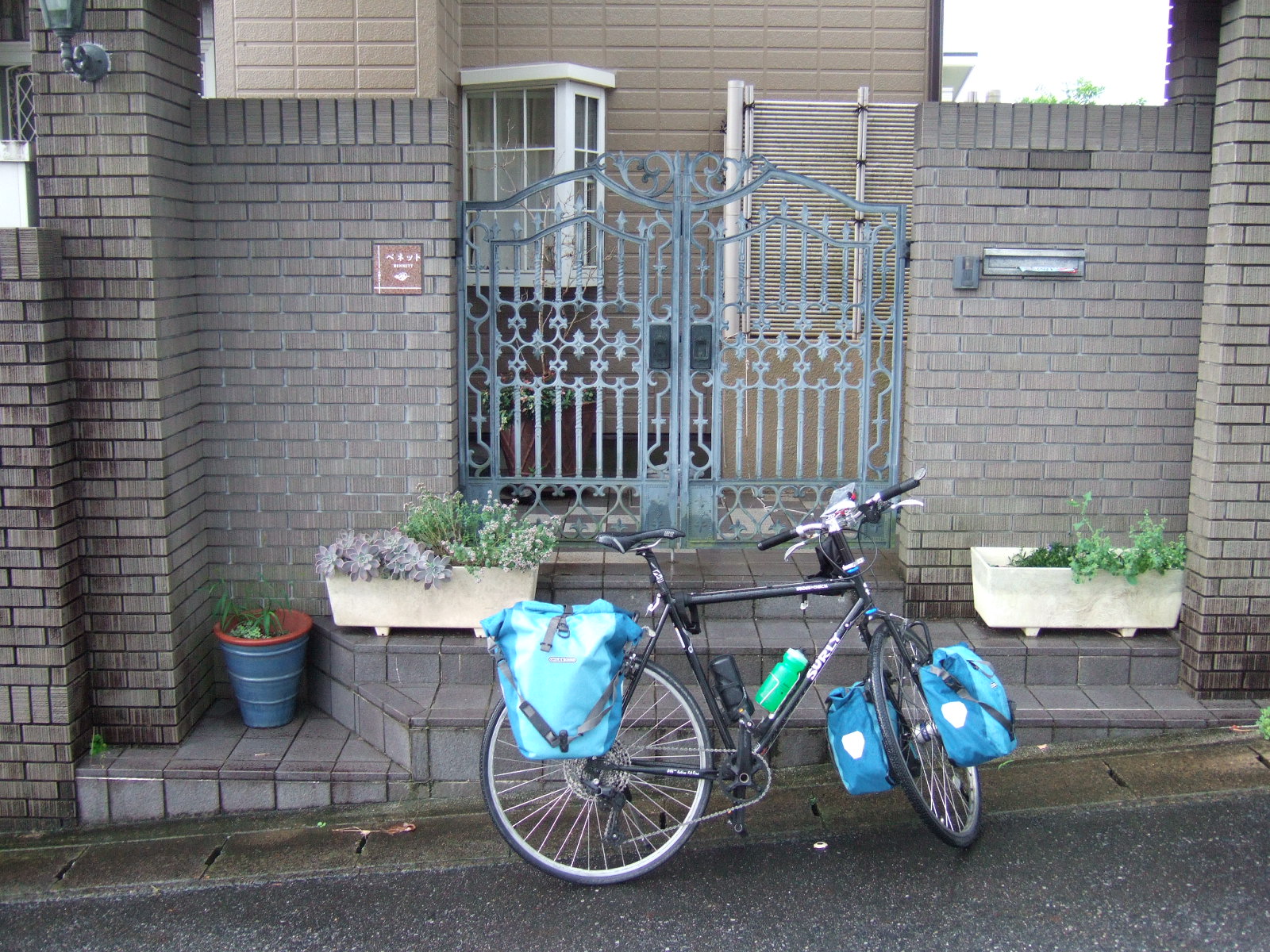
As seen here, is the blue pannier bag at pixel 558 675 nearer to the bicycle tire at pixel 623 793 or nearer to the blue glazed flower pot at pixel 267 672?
the bicycle tire at pixel 623 793

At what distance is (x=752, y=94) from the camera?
813 centimetres

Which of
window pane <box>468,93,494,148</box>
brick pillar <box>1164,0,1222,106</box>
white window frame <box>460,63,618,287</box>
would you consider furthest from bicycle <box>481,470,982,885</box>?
window pane <box>468,93,494,148</box>

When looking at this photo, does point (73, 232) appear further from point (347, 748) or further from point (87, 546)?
point (347, 748)

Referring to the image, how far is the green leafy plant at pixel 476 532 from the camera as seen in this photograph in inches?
200

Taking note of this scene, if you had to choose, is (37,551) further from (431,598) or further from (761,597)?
(761,597)

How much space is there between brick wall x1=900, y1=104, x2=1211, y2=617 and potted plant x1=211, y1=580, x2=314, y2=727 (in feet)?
9.21

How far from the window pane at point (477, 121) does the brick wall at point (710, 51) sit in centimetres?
25

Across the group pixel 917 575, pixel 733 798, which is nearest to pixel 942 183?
pixel 917 575

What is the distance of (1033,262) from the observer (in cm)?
529

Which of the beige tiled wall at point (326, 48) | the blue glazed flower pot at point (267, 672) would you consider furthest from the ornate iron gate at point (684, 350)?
the beige tiled wall at point (326, 48)

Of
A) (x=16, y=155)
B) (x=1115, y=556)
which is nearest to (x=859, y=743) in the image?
(x=1115, y=556)

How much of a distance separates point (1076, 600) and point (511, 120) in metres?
5.47

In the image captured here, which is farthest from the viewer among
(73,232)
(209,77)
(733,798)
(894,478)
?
(209,77)

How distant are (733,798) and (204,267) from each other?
3258mm
